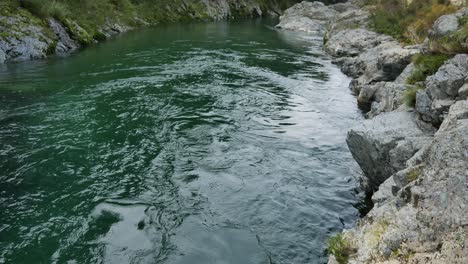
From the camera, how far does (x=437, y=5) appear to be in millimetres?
27609

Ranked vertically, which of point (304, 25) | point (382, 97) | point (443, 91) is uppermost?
point (443, 91)

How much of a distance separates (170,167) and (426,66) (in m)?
10.9

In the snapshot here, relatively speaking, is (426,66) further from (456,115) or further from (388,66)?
(388,66)

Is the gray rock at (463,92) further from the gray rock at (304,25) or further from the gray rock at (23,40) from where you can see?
the gray rock at (304,25)

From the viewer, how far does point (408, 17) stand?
35406 millimetres

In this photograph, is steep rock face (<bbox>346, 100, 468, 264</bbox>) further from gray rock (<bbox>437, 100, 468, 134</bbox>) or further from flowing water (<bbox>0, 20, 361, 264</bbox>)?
flowing water (<bbox>0, 20, 361, 264</bbox>)

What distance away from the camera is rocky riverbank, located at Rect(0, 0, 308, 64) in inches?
1305

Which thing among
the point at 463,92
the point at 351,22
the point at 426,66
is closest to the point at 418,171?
the point at 463,92

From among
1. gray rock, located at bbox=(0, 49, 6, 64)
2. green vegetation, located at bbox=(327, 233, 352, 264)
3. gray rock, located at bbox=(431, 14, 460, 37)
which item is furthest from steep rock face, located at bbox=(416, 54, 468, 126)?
gray rock, located at bbox=(0, 49, 6, 64)

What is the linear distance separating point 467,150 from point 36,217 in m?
10.3

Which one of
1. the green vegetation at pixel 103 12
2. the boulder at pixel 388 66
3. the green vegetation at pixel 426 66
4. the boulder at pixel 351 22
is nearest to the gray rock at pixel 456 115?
the green vegetation at pixel 426 66

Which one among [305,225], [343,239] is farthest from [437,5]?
[343,239]

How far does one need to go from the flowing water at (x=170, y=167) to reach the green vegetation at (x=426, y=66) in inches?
149

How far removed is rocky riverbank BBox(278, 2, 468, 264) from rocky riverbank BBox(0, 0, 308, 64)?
27.0 metres
